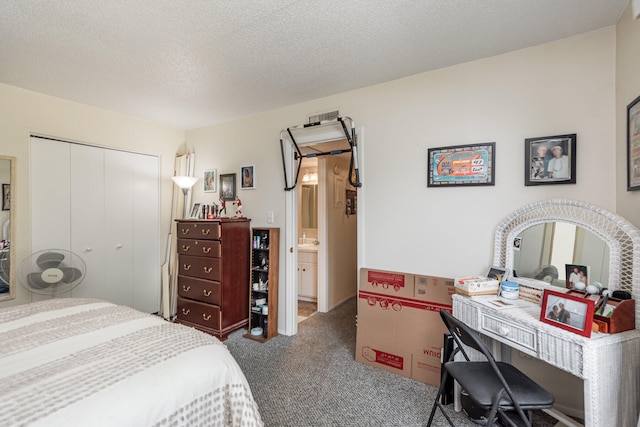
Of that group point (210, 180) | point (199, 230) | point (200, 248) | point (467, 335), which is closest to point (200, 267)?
point (200, 248)

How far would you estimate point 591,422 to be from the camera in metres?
1.21

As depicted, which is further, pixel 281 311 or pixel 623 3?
pixel 281 311

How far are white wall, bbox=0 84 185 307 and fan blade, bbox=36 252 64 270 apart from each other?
28 cm

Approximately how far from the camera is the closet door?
2.89 m

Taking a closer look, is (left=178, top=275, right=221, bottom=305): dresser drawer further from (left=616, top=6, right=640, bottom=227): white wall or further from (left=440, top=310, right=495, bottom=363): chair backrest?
(left=616, top=6, right=640, bottom=227): white wall

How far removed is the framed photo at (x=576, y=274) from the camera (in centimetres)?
164

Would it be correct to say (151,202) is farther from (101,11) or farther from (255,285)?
(101,11)

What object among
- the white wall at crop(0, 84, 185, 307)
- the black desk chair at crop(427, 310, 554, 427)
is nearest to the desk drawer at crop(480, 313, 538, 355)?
the black desk chair at crop(427, 310, 554, 427)

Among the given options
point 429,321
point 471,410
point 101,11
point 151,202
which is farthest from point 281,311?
point 101,11

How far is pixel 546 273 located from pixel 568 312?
57cm

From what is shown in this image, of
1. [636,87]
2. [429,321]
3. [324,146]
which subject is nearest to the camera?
[636,87]

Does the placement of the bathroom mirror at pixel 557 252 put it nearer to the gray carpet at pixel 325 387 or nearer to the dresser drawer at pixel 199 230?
the gray carpet at pixel 325 387

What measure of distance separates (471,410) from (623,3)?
8.23 ft

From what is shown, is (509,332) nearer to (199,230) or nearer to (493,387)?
(493,387)
